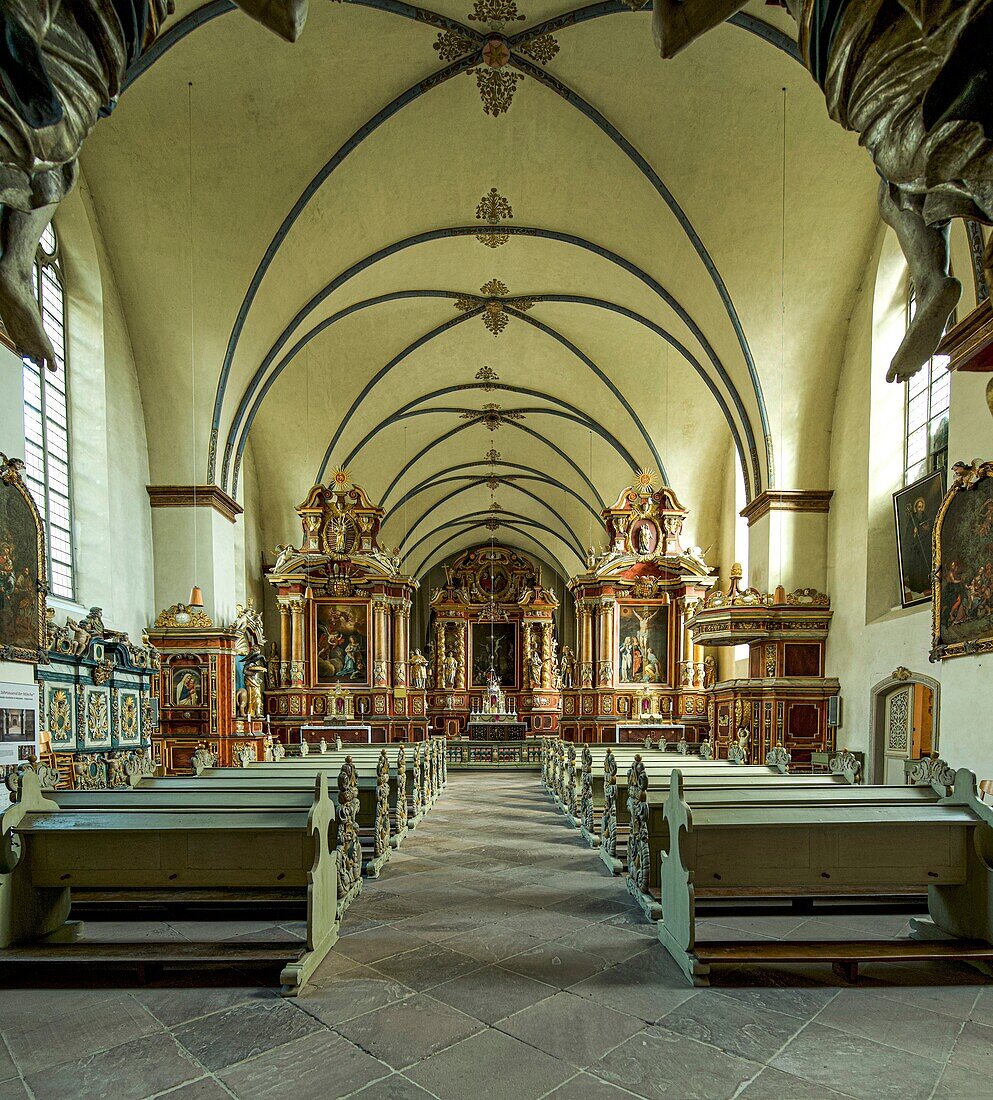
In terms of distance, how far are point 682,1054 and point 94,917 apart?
440 centimetres

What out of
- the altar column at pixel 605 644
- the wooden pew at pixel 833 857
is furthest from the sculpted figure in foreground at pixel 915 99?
the altar column at pixel 605 644

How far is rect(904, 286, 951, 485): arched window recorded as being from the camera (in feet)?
38.5

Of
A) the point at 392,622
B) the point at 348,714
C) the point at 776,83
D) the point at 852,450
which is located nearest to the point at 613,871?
the point at 852,450

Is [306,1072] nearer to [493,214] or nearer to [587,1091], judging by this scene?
[587,1091]

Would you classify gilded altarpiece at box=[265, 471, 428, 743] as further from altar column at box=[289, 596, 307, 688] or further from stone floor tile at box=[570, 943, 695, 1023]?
stone floor tile at box=[570, 943, 695, 1023]

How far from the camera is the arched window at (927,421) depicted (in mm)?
11734

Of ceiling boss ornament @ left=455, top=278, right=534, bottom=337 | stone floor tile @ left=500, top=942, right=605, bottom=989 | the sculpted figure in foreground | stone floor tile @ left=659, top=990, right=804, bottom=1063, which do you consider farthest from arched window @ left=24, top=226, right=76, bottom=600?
the sculpted figure in foreground

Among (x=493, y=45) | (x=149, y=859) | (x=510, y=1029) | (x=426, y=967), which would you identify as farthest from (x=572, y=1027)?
(x=493, y=45)

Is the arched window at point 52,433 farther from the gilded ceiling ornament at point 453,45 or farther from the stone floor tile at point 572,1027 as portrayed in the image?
the stone floor tile at point 572,1027

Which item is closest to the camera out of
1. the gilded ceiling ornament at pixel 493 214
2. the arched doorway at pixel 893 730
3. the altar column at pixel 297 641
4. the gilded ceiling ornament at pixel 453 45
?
the gilded ceiling ornament at pixel 453 45

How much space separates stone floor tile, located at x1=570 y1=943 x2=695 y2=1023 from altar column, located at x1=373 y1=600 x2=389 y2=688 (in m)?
17.7

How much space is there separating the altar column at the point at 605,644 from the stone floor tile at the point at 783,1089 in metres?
19.2

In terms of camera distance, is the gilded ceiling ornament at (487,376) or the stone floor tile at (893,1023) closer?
the stone floor tile at (893,1023)

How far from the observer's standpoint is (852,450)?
14.1 metres
